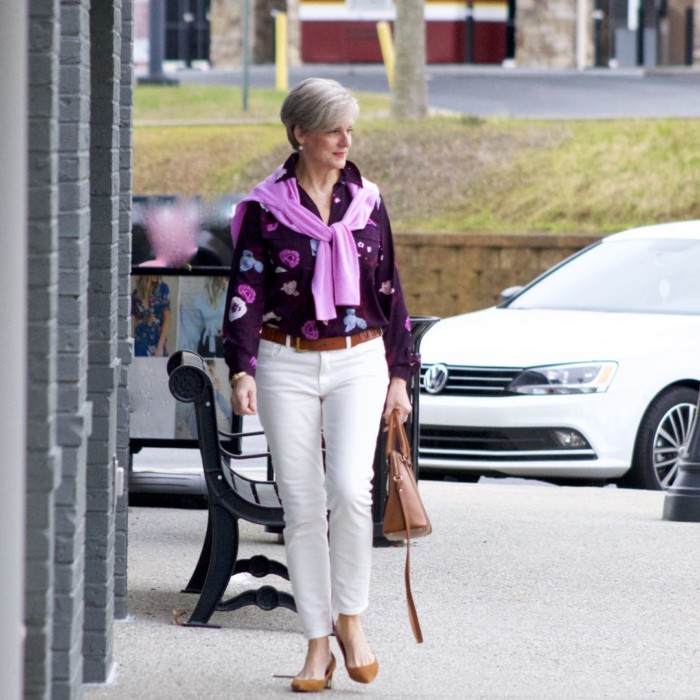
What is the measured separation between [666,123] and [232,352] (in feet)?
55.6

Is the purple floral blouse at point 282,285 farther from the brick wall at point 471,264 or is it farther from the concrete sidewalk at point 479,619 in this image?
the brick wall at point 471,264

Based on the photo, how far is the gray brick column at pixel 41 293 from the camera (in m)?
3.81

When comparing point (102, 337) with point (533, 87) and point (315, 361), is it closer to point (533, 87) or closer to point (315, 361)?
point (315, 361)

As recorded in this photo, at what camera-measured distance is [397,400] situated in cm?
513

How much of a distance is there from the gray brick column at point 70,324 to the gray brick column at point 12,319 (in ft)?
1.81

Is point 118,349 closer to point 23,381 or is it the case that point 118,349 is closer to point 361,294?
point 361,294

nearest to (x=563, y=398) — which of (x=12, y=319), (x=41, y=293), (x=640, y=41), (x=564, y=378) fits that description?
(x=564, y=378)

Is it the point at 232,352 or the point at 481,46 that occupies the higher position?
the point at 481,46

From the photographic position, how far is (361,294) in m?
5.04

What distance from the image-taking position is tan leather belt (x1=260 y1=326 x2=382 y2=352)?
495 cm

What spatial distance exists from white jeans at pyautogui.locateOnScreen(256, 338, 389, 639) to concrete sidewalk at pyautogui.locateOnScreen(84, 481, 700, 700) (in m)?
0.33

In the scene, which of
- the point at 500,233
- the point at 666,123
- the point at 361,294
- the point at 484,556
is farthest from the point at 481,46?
the point at 361,294

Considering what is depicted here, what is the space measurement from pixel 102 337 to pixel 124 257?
607mm

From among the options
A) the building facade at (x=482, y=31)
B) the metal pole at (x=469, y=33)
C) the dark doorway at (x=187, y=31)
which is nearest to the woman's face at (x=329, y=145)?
the building facade at (x=482, y=31)
